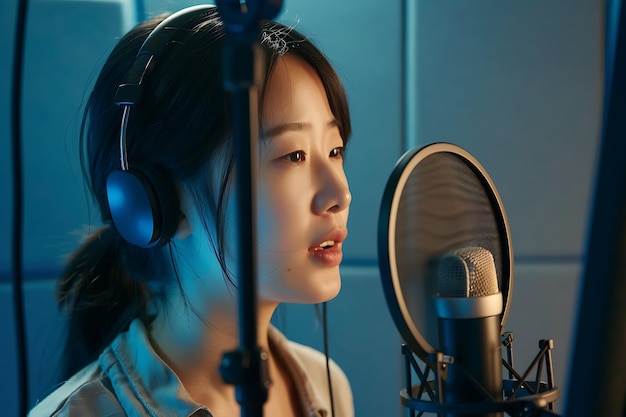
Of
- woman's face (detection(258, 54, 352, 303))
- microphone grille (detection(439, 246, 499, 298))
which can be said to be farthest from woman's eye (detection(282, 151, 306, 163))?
microphone grille (detection(439, 246, 499, 298))

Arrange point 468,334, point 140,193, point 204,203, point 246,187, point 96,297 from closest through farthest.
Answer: point 246,187
point 468,334
point 140,193
point 204,203
point 96,297

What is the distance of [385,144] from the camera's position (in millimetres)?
1048

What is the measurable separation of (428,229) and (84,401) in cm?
44

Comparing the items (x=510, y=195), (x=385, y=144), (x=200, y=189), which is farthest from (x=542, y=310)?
(x=200, y=189)

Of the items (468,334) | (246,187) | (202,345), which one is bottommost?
(202,345)

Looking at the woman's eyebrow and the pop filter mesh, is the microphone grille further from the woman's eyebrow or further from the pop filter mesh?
the woman's eyebrow

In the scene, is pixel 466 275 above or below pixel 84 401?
above

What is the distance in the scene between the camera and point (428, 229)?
473 millimetres

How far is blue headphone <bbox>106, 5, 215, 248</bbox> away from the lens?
584 millimetres

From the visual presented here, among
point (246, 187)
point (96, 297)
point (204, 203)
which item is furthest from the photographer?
point (96, 297)

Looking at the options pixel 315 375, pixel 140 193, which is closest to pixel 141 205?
pixel 140 193

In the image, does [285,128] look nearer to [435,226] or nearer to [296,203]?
[296,203]

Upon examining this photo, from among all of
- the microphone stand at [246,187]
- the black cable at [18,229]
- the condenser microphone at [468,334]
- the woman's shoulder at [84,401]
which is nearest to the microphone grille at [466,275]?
the condenser microphone at [468,334]

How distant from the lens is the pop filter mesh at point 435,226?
445 millimetres
